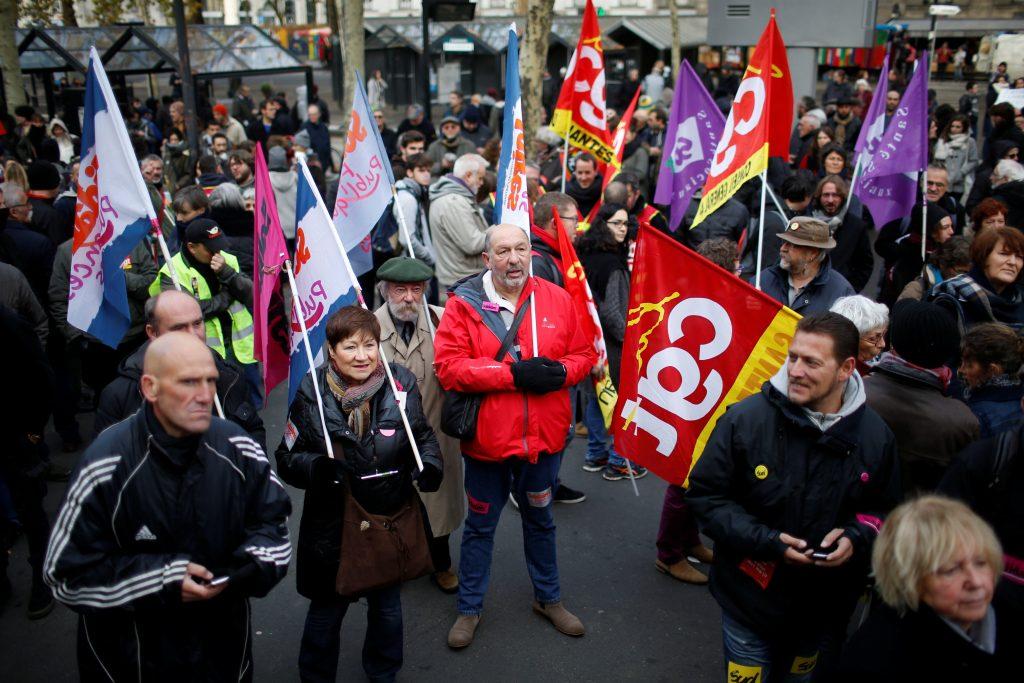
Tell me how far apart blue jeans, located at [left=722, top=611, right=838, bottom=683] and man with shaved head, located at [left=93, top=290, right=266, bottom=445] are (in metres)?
2.03

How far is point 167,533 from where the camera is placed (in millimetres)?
2779

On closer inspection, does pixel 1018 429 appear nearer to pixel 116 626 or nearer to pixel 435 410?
pixel 435 410

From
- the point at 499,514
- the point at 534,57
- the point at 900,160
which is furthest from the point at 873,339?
the point at 534,57

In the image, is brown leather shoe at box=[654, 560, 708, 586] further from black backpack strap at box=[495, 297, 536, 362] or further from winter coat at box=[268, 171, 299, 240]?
winter coat at box=[268, 171, 299, 240]

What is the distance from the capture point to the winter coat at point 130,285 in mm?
5664

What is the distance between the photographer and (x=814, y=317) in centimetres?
309

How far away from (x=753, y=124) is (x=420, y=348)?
8.73 ft

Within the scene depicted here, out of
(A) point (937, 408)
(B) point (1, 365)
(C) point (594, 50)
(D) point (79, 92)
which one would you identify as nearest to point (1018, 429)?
(A) point (937, 408)

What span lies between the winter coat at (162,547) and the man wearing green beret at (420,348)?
4.93ft

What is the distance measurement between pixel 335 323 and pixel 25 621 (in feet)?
7.94

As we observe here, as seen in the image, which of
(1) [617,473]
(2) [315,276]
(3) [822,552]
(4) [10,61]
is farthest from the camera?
(4) [10,61]

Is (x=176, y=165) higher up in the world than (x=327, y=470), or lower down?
higher up

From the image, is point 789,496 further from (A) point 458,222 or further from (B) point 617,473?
(A) point 458,222

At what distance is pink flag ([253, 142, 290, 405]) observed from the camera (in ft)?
14.1
